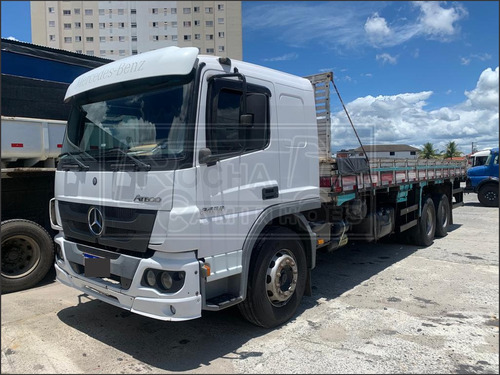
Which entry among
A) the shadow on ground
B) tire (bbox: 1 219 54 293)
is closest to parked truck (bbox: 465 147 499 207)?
the shadow on ground

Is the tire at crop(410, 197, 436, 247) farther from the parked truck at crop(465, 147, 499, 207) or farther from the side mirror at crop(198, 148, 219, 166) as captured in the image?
the parked truck at crop(465, 147, 499, 207)

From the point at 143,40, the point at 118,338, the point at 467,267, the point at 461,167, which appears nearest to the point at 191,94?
the point at 118,338

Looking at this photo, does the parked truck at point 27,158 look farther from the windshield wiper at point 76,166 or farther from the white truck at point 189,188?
the windshield wiper at point 76,166

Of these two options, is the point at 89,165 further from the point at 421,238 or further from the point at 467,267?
the point at 421,238

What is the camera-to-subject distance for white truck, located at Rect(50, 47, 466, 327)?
3.00 m

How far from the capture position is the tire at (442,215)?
8.74 metres

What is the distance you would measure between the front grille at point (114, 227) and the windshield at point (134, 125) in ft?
1.41

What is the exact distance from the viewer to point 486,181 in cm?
1617

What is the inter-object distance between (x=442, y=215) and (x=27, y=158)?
342 inches

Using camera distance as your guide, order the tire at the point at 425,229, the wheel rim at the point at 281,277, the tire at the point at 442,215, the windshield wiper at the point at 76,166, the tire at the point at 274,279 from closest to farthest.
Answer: the windshield wiper at the point at 76,166 → the tire at the point at 274,279 → the wheel rim at the point at 281,277 → the tire at the point at 425,229 → the tire at the point at 442,215

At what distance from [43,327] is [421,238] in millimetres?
7023

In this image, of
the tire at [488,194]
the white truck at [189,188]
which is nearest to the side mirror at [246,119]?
the white truck at [189,188]

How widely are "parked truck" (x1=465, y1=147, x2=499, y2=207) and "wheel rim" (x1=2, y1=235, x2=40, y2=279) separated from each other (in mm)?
16324

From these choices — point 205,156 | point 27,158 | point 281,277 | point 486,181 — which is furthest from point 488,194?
point 27,158
